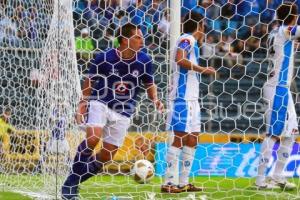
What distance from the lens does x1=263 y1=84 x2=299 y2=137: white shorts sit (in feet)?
23.9

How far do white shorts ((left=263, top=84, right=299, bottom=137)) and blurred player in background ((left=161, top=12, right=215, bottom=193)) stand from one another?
0.69 metres

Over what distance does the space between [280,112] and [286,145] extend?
1.20 ft

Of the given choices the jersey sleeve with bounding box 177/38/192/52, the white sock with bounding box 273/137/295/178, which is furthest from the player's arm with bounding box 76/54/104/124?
the white sock with bounding box 273/137/295/178

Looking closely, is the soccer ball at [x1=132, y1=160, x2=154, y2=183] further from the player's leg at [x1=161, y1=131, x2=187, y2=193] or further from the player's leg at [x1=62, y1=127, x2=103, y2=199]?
the player's leg at [x1=62, y1=127, x2=103, y2=199]

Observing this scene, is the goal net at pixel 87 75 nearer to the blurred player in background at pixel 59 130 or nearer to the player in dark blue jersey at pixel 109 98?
the blurred player in background at pixel 59 130

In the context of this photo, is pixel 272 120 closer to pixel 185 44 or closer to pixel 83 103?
pixel 185 44

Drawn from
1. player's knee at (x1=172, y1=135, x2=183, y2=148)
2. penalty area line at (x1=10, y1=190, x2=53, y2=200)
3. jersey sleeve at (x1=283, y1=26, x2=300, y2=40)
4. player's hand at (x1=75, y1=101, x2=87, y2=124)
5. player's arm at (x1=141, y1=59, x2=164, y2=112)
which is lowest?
penalty area line at (x1=10, y1=190, x2=53, y2=200)

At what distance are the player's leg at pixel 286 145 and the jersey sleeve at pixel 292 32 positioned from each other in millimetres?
572

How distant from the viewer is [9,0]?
311 inches

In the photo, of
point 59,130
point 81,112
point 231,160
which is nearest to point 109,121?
point 81,112

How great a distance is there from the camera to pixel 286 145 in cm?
750

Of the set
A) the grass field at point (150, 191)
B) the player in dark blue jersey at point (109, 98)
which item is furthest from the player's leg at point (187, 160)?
the player in dark blue jersey at point (109, 98)

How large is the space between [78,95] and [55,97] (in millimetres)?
225

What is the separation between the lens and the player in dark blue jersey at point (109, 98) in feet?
21.0
